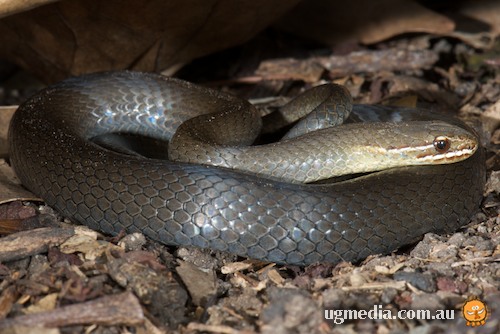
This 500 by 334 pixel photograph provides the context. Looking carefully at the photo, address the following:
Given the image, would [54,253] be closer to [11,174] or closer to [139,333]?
[139,333]

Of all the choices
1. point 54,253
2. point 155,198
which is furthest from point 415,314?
point 54,253

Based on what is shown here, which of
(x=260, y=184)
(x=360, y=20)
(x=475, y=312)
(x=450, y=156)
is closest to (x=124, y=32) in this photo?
(x=360, y=20)

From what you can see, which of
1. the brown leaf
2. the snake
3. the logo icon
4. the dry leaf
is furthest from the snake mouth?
the brown leaf

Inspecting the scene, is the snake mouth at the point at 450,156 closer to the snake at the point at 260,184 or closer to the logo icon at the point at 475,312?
the snake at the point at 260,184

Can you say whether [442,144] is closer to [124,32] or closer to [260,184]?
[260,184]

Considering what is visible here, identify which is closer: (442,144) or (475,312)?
(475,312)
